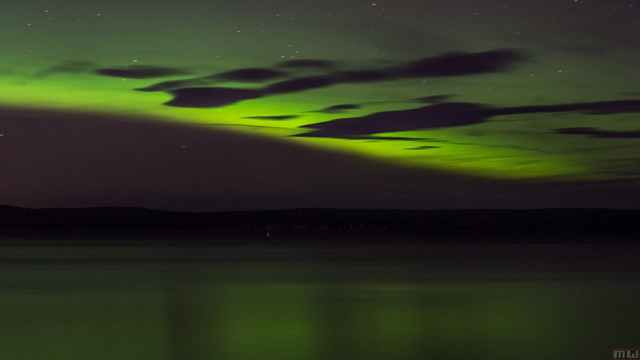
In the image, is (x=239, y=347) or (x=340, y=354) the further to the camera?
(x=239, y=347)

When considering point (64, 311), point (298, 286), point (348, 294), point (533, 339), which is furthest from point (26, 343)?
point (298, 286)

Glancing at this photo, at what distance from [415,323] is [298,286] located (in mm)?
A: 13362

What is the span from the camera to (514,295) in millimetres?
28297

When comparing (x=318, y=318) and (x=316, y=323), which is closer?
(x=316, y=323)

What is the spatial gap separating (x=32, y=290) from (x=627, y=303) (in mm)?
22016

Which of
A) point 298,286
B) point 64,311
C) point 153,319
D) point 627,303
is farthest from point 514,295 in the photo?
point 64,311

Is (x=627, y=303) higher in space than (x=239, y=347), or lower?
lower

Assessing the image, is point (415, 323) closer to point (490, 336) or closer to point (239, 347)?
point (490, 336)

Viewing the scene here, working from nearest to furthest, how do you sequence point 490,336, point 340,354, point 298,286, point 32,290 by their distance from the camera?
1. point 340,354
2. point 490,336
3. point 32,290
4. point 298,286

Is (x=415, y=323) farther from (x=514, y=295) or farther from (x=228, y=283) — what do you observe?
(x=228, y=283)

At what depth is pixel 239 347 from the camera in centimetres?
1606

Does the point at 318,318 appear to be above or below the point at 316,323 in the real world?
below

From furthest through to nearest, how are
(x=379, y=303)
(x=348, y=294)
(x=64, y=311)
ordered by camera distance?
(x=348, y=294), (x=379, y=303), (x=64, y=311)

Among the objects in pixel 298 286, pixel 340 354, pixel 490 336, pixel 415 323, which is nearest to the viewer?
pixel 340 354
